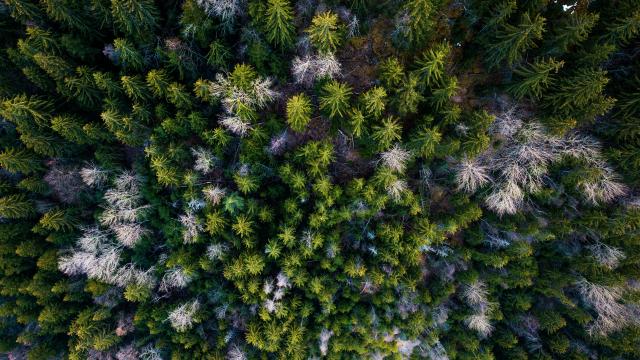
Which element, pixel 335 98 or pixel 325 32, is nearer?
pixel 325 32

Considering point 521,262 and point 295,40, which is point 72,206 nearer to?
point 295,40

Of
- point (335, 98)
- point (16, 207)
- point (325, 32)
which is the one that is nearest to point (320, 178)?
point (335, 98)

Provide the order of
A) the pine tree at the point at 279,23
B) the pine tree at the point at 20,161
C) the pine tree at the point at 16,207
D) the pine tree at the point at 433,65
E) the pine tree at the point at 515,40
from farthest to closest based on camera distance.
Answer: the pine tree at the point at 16,207
the pine tree at the point at 20,161
the pine tree at the point at 433,65
the pine tree at the point at 515,40
the pine tree at the point at 279,23

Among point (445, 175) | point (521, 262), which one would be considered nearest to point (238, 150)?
point (445, 175)

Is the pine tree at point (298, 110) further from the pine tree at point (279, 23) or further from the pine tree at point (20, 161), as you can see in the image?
the pine tree at point (20, 161)

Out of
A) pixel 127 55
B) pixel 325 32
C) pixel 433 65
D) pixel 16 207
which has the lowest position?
pixel 16 207

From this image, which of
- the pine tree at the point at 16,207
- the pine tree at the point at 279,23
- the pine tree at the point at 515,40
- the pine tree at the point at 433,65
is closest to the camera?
the pine tree at the point at 279,23

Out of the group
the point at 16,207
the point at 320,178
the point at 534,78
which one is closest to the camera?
the point at 534,78

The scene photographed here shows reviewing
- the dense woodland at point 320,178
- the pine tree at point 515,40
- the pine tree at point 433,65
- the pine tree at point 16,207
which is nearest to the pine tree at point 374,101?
the dense woodland at point 320,178

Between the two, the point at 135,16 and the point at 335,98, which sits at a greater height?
the point at 135,16

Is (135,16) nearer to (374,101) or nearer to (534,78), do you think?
(374,101)
